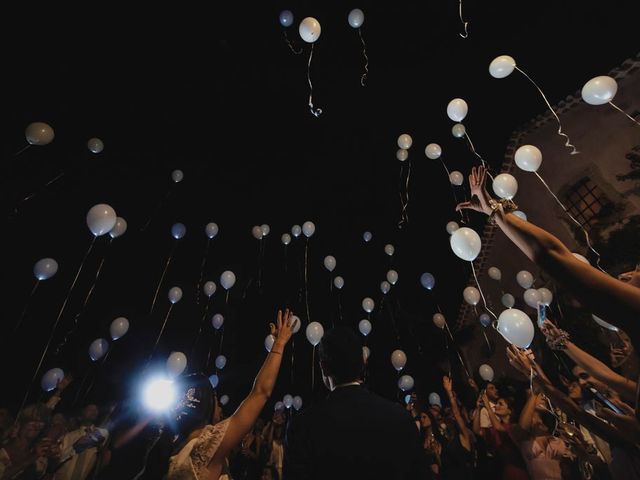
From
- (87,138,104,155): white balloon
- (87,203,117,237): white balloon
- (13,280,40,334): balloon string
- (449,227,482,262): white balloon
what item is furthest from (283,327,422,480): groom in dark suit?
(13,280,40,334): balloon string

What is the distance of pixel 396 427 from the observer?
1.27 metres

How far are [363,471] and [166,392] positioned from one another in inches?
72.4

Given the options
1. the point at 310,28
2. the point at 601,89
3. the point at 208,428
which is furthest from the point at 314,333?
the point at 601,89

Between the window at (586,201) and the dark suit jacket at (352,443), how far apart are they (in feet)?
30.8

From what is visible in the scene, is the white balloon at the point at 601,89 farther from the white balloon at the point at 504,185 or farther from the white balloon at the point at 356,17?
the white balloon at the point at 356,17

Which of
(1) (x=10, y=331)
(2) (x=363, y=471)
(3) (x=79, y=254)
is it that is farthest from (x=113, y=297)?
(2) (x=363, y=471)

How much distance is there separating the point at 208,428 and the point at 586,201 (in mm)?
10377

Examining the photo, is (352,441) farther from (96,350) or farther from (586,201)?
(586,201)

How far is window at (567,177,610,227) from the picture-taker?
7828mm

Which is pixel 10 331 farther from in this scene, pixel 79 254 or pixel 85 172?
pixel 85 172

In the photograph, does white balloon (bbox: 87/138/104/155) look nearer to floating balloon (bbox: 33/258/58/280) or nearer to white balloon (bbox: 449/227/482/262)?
floating balloon (bbox: 33/258/58/280)

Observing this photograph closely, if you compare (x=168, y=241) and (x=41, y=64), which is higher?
(x=41, y=64)

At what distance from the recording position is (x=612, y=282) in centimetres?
101

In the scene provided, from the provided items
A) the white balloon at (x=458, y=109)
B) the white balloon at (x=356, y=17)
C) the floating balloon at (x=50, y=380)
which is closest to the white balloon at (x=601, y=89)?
the white balloon at (x=458, y=109)
